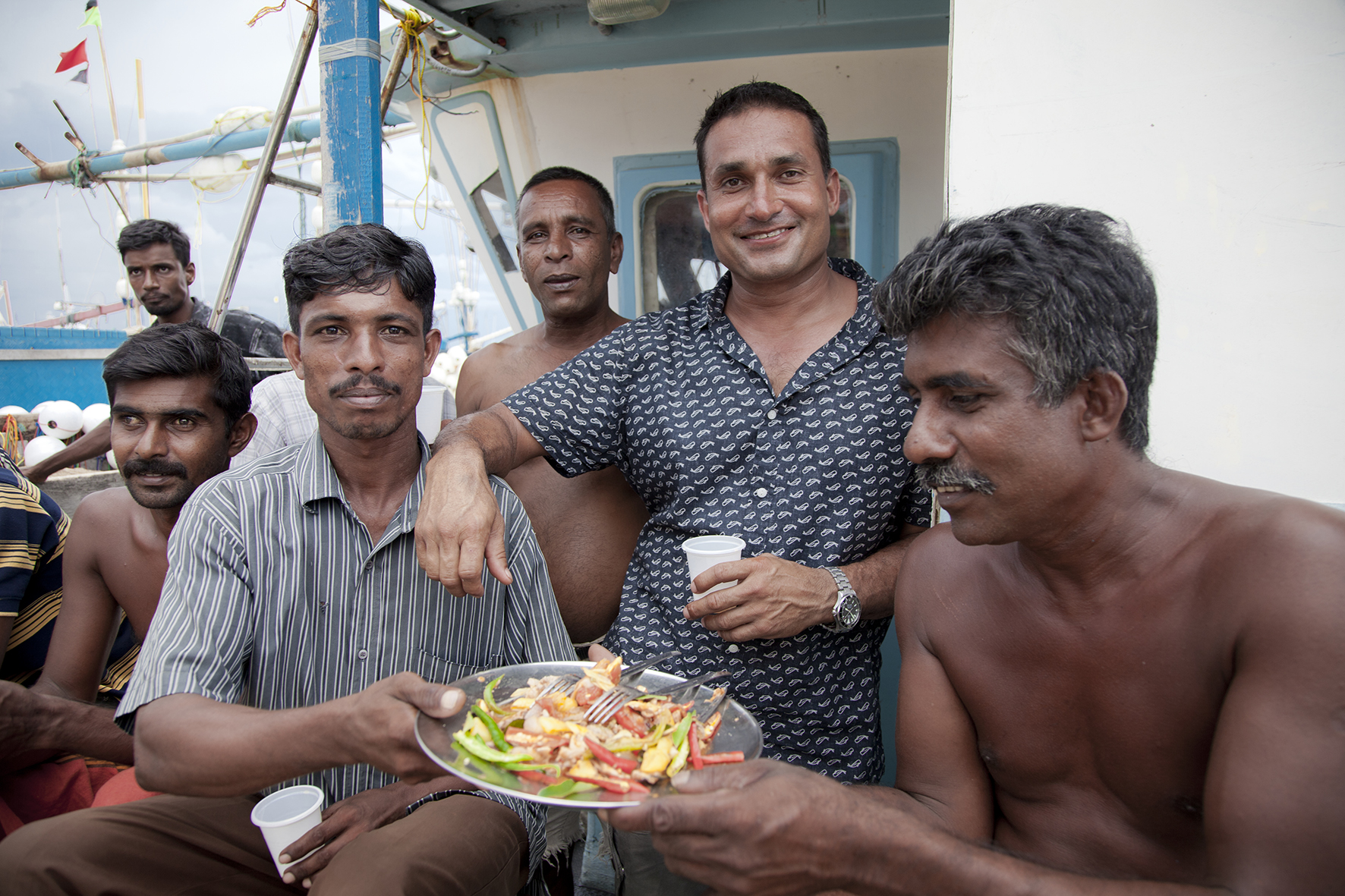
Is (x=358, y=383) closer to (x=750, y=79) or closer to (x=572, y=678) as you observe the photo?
(x=572, y=678)

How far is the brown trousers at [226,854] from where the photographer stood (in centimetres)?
173

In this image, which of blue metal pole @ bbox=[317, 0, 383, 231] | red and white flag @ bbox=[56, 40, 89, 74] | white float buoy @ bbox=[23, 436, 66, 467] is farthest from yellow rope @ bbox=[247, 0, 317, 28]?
red and white flag @ bbox=[56, 40, 89, 74]

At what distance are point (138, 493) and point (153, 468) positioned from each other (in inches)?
3.7

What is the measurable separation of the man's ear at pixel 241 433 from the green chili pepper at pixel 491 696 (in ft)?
5.48

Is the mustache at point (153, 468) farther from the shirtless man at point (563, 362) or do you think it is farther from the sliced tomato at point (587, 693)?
the sliced tomato at point (587, 693)

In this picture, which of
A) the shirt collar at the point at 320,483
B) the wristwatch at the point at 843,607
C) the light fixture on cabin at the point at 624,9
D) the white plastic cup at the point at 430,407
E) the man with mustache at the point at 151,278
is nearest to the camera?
the wristwatch at the point at 843,607

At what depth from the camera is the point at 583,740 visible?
150 cm

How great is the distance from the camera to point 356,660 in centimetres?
213

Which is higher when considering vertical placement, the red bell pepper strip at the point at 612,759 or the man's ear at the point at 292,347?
the man's ear at the point at 292,347

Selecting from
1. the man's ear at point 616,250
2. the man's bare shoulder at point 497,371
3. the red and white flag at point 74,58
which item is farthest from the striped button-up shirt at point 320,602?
the red and white flag at point 74,58

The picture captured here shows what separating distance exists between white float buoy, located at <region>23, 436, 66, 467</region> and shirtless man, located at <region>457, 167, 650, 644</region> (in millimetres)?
5356

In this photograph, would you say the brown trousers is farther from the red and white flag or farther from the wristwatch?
the red and white flag

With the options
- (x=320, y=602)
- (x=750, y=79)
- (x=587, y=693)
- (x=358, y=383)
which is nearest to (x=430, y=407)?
(x=358, y=383)

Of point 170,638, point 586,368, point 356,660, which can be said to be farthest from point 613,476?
point 170,638
